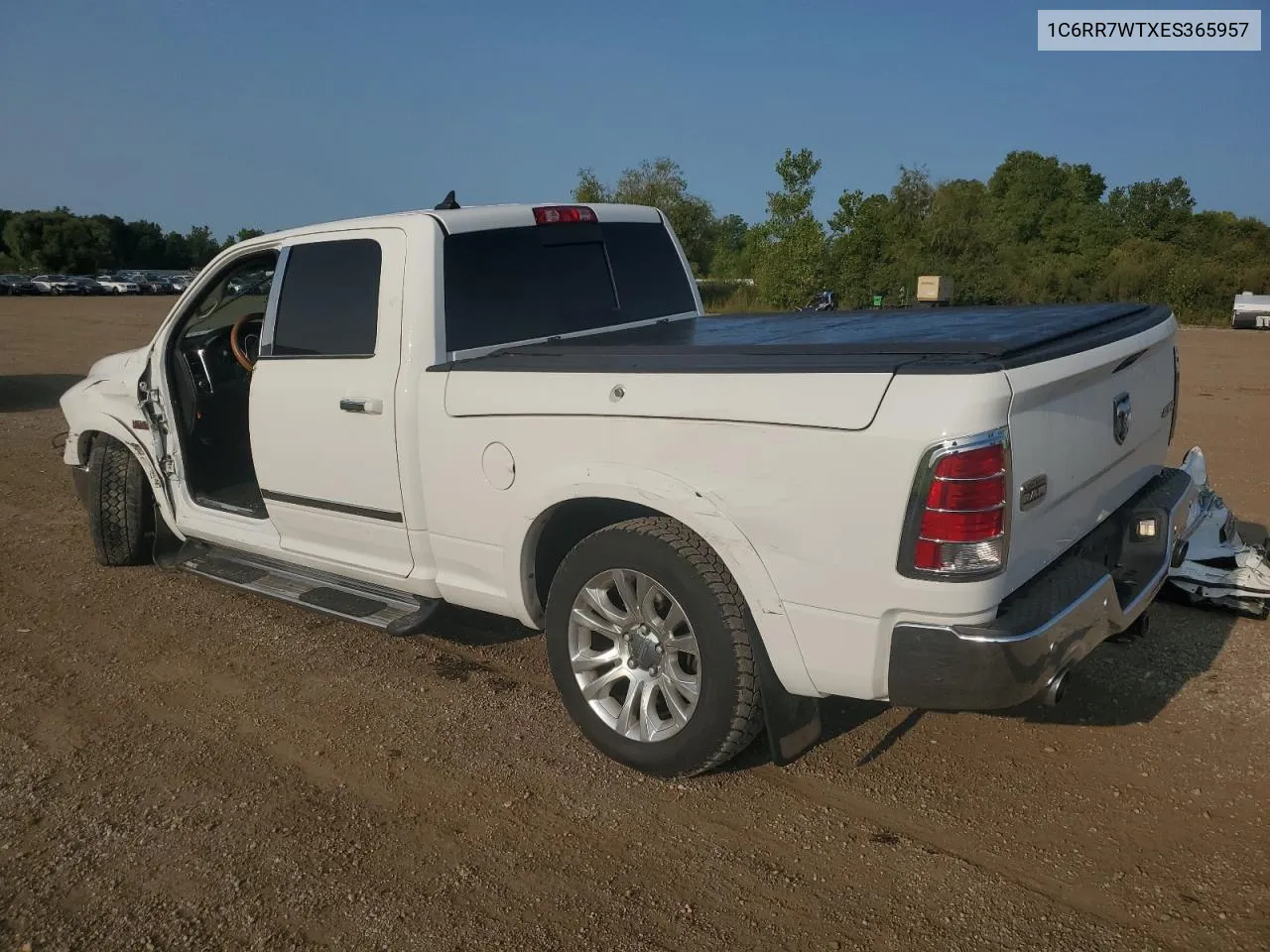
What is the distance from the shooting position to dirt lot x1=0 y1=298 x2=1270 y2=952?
2770mm

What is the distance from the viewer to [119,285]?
58.5m

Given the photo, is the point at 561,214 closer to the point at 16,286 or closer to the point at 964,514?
the point at 964,514

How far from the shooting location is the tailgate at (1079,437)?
8.96 feet

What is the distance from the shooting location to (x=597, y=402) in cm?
330

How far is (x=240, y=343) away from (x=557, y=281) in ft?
6.92

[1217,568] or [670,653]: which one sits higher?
[670,653]

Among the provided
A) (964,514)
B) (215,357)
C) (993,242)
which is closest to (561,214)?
(215,357)

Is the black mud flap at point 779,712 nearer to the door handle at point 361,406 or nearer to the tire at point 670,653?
the tire at point 670,653

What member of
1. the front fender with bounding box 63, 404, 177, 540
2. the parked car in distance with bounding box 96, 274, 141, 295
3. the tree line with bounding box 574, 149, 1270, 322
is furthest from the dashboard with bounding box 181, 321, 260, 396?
the parked car in distance with bounding box 96, 274, 141, 295

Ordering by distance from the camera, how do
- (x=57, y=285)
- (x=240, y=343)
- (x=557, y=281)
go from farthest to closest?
1. (x=57, y=285)
2. (x=240, y=343)
3. (x=557, y=281)

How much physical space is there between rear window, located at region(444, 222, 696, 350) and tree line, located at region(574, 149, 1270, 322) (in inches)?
755

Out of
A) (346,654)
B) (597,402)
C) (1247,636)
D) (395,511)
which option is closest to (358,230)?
(395,511)

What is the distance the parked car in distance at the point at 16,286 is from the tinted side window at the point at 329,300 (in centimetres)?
5774

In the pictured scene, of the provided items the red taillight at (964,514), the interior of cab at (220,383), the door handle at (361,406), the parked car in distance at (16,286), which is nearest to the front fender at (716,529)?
the red taillight at (964,514)
